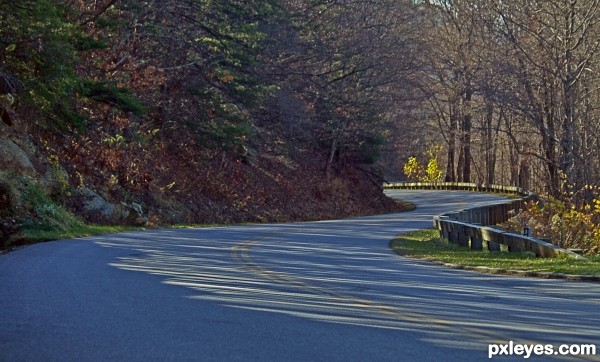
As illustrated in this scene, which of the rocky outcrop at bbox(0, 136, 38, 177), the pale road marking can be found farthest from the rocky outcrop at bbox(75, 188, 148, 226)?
the pale road marking

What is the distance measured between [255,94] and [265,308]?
103 ft

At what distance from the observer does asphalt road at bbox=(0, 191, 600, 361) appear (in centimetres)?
888

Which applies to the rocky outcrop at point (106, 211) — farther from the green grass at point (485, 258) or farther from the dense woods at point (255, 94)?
the green grass at point (485, 258)

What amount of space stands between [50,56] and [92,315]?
14694 mm

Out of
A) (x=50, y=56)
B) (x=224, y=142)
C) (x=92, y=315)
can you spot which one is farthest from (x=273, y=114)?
(x=92, y=315)

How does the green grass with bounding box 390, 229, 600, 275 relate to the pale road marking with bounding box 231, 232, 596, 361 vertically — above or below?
below

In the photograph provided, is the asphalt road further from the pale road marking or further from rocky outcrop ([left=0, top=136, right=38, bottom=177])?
rocky outcrop ([left=0, top=136, right=38, bottom=177])

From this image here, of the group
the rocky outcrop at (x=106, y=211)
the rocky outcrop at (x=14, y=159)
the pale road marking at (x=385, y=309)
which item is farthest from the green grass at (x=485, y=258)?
the rocky outcrop at (x=14, y=159)

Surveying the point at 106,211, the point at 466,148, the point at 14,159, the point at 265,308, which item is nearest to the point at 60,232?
the point at 14,159

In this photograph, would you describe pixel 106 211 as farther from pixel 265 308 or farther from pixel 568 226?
pixel 265 308

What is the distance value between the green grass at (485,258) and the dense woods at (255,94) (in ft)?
21.3

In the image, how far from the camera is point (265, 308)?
11.5 m

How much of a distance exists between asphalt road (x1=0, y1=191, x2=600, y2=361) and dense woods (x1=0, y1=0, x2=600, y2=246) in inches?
383

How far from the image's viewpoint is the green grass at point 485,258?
56.7 feet
